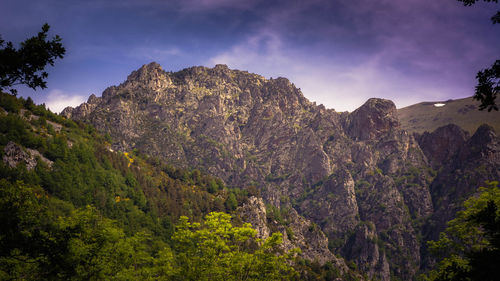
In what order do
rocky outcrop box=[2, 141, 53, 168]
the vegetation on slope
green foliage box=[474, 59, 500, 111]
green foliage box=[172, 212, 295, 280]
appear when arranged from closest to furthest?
green foliage box=[474, 59, 500, 111] → the vegetation on slope → green foliage box=[172, 212, 295, 280] → rocky outcrop box=[2, 141, 53, 168]

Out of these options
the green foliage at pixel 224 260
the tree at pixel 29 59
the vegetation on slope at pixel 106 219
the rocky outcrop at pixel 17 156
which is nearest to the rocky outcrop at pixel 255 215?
the vegetation on slope at pixel 106 219

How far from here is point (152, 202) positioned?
5935 inches

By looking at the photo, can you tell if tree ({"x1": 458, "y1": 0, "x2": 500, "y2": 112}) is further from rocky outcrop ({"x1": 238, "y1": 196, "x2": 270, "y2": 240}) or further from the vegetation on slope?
rocky outcrop ({"x1": 238, "y1": 196, "x2": 270, "y2": 240})

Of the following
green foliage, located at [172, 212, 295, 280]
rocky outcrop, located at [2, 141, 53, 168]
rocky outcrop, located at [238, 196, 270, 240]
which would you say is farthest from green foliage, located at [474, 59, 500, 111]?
rocky outcrop, located at [238, 196, 270, 240]

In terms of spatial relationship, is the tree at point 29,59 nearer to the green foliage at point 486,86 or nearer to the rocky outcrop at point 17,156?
the green foliage at point 486,86

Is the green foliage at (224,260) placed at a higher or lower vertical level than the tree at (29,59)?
lower

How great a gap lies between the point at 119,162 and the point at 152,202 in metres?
28.2

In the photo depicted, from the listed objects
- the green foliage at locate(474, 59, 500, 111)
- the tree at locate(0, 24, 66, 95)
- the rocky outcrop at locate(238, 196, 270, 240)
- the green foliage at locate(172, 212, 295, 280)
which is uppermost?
the tree at locate(0, 24, 66, 95)

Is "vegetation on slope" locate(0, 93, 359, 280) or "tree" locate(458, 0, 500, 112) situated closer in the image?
"tree" locate(458, 0, 500, 112)

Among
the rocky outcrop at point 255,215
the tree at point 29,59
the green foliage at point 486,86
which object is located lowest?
the rocky outcrop at point 255,215

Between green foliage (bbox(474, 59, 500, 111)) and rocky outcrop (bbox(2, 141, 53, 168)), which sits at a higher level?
rocky outcrop (bbox(2, 141, 53, 168))

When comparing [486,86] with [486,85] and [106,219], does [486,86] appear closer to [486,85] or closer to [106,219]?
[486,85]

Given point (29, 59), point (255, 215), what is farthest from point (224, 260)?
point (255, 215)

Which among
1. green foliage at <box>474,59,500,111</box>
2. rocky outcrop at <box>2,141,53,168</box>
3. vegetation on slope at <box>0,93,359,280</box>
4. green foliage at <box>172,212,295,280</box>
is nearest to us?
green foliage at <box>474,59,500,111</box>
